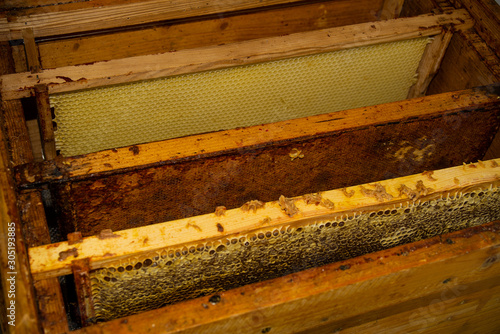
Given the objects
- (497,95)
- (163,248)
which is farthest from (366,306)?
(497,95)

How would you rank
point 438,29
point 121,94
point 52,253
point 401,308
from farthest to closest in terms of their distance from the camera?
point 438,29, point 121,94, point 401,308, point 52,253

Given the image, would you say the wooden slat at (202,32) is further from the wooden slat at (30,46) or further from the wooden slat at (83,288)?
the wooden slat at (83,288)

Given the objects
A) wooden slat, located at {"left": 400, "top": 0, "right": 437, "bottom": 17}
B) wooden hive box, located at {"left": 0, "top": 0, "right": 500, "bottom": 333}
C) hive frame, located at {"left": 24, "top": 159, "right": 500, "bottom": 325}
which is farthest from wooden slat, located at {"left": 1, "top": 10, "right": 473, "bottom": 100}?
hive frame, located at {"left": 24, "top": 159, "right": 500, "bottom": 325}

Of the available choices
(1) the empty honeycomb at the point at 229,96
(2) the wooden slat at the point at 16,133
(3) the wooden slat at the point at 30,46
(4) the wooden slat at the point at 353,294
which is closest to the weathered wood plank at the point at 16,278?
(4) the wooden slat at the point at 353,294

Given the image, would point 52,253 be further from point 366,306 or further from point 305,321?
point 366,306

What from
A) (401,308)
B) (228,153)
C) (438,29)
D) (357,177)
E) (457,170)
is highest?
(438,29)

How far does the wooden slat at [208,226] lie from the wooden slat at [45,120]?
0.60 metres

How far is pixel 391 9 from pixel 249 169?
135 centimetres

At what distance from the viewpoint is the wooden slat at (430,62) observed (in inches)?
73.2

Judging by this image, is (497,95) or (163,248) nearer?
(163,248)

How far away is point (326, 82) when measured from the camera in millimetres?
1939

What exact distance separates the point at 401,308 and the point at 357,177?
1.75ft

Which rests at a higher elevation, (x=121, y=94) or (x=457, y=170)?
(x=121, y=94)

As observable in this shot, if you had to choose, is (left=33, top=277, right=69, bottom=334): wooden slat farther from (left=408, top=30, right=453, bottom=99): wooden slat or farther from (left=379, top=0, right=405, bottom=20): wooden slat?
(left=379, top=0, right=405, bottom=20): wooden slat
